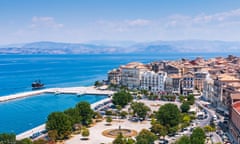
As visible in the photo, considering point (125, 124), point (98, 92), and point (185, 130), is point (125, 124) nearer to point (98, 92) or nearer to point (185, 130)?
point (185, 130)

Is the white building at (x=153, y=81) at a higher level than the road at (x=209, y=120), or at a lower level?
higher

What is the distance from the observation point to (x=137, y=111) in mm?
43219

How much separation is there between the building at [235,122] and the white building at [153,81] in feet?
106

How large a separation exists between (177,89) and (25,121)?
34.7 meters

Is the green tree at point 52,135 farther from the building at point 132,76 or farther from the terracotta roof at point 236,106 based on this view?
the building at point 132,76

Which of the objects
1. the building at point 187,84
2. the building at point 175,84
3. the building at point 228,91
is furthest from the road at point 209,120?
the building at point 175,84

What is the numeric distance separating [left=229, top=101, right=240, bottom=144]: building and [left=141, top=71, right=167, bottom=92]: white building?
32318 millimetres

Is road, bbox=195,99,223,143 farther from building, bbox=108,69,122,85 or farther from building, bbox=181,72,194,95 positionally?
building, bbox=108,69,122,85

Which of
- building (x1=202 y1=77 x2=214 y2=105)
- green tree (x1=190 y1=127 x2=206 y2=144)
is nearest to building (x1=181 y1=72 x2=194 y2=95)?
building (x1=202 y1=77 x2=214 y2=105)

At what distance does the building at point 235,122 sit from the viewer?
32.7 meters

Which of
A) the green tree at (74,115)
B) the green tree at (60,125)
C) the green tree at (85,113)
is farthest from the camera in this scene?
the green tree at (85,113)

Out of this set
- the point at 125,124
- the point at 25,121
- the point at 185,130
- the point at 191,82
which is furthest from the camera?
the point at 191,82

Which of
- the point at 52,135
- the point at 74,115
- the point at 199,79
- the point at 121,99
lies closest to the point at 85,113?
the point at 74,115

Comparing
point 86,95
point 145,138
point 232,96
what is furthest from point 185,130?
point 86,95
